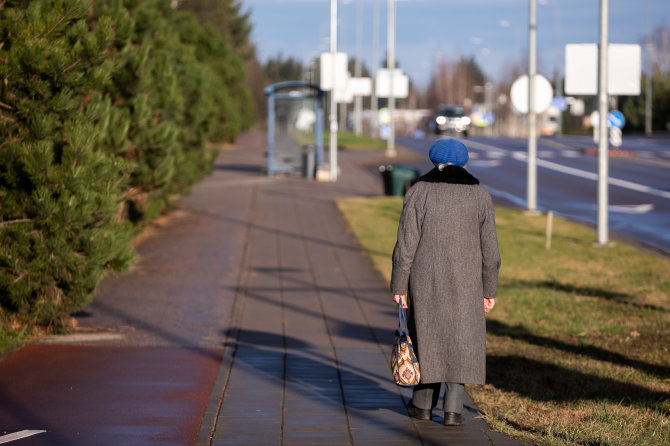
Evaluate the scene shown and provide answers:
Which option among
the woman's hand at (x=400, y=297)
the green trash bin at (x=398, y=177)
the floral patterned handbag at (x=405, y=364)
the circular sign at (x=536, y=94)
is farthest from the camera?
the green trash bin at (x=398, y=177)

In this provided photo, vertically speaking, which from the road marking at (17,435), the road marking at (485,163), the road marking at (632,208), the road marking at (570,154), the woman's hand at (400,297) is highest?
the woman's hand at (400,297)

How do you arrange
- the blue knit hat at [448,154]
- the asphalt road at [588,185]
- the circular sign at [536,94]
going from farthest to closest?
the asphalt road at [588,185] < the circular sign at [536,94] < the blue knit hat at [448,154]

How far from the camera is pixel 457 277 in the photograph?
6.05 metres

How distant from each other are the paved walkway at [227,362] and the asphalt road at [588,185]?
6.76m

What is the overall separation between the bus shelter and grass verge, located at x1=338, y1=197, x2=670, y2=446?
15372mm

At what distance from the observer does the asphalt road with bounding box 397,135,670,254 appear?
67.1 ft

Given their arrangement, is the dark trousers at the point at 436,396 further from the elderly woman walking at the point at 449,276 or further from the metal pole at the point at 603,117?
the metal pole at the point at 603,117

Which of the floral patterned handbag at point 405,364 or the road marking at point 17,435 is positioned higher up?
the floral patterned handbag at point 405,364

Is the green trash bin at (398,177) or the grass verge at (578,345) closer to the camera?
the grass verge at (578,345)

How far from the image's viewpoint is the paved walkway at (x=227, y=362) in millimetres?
5977

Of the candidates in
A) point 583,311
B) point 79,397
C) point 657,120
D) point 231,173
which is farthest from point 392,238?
point 657,120

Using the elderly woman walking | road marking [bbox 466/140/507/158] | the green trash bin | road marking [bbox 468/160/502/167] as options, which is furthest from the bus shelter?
the elderly woman walking

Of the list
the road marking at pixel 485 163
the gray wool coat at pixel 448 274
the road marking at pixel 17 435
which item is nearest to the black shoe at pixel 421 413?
the gray wool coat at pixel 448 274

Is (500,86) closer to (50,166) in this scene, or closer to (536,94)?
(536,94)
